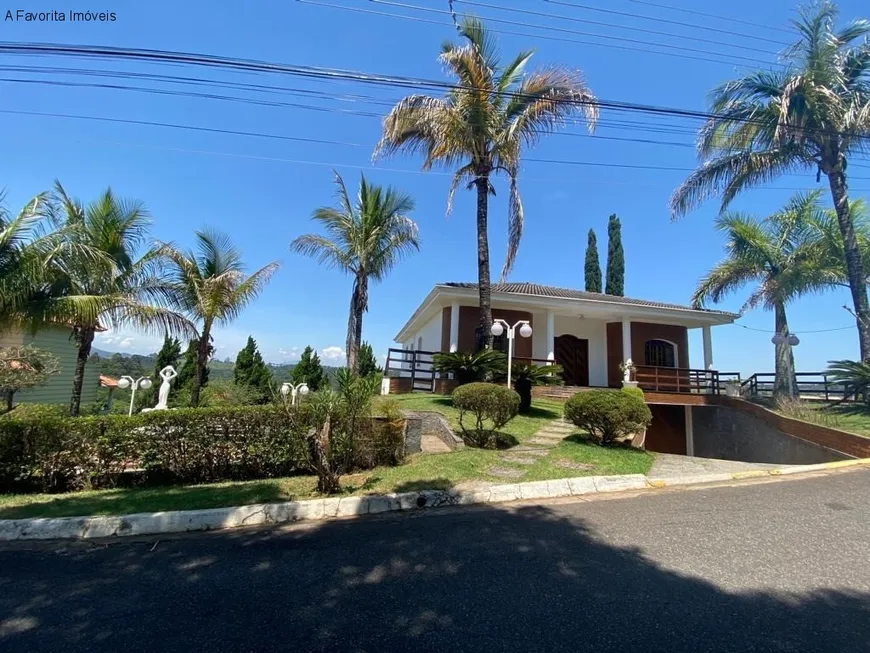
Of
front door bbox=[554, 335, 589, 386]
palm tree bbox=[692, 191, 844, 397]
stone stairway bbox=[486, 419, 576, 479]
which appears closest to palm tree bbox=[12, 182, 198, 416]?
stone stairway bbox=[486, 419, 576, 479]

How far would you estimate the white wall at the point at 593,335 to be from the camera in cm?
1939

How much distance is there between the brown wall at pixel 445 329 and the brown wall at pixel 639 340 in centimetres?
785

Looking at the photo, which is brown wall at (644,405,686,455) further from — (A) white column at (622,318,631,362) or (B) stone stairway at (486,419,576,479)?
(B) stone stairway at (486,419,576,479)

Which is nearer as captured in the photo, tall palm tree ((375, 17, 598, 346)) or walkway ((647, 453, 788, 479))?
walkway ((647, 453, 788, 479))

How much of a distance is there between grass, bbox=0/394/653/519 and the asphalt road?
95 centimetres

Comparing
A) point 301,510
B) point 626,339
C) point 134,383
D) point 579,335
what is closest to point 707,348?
point 626,339

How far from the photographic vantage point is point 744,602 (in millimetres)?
2922

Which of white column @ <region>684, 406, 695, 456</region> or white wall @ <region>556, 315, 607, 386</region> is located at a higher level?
white wall @ <region>556, 315, 607, 386</region>

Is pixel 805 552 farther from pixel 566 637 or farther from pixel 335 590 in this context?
pixel 335 590

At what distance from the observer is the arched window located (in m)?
19.3

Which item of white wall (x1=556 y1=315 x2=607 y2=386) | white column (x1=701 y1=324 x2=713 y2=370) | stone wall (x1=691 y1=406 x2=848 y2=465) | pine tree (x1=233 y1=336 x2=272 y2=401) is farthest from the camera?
pine tree (x1=233 y1=336 x2=272 y2=401)

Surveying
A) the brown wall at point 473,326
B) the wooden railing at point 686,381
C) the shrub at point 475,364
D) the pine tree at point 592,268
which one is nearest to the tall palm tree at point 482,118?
the shrub at point 475,364

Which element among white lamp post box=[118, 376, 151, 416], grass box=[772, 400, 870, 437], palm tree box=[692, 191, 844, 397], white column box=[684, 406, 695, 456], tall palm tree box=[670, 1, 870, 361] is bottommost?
white column box=[684, 406, 695, 456]

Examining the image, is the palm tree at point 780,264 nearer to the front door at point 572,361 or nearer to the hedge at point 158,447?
the front door at point 572,361
